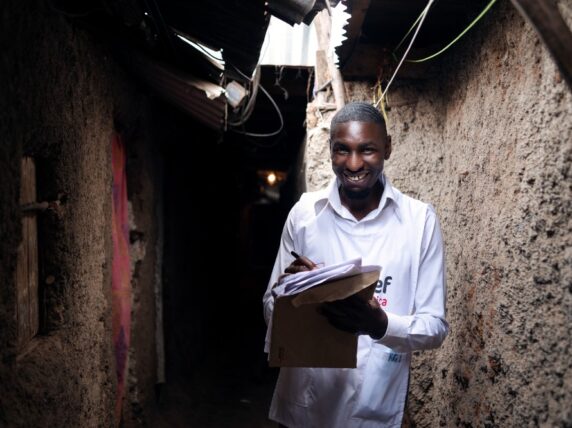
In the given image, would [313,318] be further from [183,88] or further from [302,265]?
[183,88]

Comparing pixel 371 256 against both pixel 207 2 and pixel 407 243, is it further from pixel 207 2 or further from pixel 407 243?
pixel 207 2

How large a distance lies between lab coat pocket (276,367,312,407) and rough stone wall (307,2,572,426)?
825 millimetres

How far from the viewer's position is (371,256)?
213 cm

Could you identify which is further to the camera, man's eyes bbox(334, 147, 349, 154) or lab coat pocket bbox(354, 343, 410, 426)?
→ man's eyes bbox(334, 147, 349, 154)

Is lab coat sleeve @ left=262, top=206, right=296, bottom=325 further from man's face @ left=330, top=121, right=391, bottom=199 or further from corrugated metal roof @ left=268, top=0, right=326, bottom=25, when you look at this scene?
corrugated metal roof @ left=268, top=0, right=326, bottom=25

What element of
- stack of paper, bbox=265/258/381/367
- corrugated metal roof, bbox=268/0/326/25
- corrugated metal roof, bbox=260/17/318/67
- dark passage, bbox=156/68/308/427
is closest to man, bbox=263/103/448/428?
stack of paper, bbox=265/258/381/367

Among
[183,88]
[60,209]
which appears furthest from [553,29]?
[183,88]

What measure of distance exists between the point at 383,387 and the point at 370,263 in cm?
54

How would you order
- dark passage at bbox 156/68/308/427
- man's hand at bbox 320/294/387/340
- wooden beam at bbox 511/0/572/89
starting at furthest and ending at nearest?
dark passage at bbox 156/68/308/427, man's hand at bbox 320/294/387/340, wooden beam at bbox 511/0/572/89

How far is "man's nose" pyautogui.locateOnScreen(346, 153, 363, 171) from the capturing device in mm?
2174

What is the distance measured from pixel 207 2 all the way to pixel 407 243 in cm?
164

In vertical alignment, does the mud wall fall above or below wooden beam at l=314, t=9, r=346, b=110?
below

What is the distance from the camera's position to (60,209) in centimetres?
234

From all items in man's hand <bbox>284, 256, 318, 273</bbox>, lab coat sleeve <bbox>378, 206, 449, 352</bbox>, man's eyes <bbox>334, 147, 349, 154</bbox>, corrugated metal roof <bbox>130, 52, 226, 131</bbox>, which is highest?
corrugated metal roof <bbox>130, 52, 226, 131</bbox>
